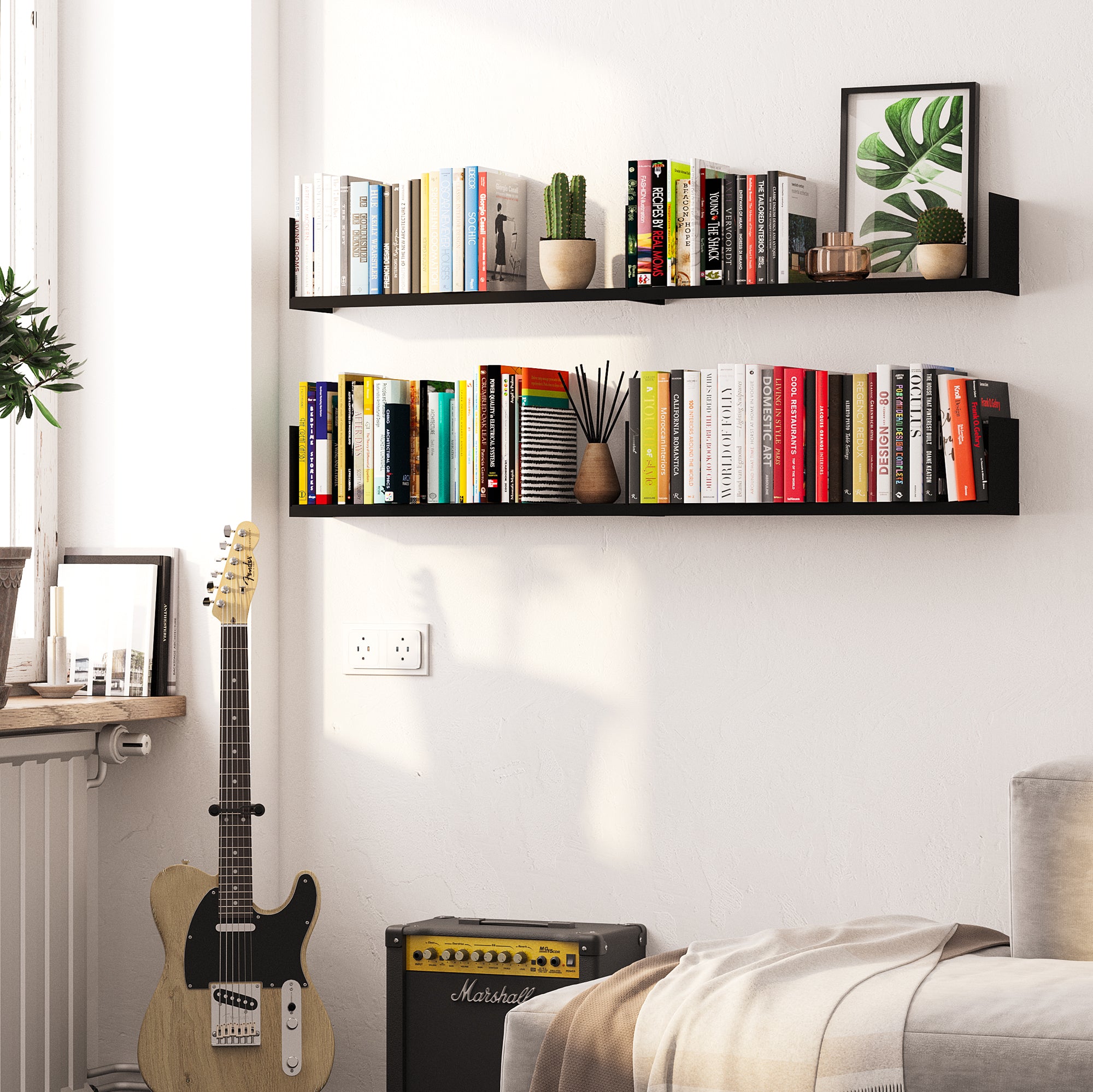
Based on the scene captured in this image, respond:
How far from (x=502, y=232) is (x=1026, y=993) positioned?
65.0 inches

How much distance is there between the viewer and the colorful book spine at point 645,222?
2791mm

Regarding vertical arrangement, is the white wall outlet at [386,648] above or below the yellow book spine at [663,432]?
below

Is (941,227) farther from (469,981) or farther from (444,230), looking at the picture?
(469,981)

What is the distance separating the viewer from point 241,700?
9.53 ft

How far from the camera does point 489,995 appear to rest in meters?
2.82

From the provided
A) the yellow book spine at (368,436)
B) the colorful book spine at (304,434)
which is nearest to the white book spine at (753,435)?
the yellow book spine at (368,436)

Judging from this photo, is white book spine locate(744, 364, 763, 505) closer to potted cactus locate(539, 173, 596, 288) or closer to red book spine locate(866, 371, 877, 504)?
red book spine locate(866, 371, 877, 504)

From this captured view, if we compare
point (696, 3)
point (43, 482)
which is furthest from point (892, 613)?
point (43, 482)

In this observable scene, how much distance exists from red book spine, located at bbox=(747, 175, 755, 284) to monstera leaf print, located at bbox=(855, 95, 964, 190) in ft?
0.73

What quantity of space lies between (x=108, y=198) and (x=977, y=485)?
1.85 m

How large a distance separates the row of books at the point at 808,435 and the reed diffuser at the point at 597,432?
2.2 inches

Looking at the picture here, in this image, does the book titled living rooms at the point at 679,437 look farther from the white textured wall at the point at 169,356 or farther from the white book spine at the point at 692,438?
the white textured wall at the point at 169,356

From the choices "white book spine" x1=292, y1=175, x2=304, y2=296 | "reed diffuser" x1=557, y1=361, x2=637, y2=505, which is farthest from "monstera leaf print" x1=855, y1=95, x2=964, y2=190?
"white book spine" x1=292, y1=175, x2=304, y2=296

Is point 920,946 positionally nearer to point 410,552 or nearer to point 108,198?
point 410,552
